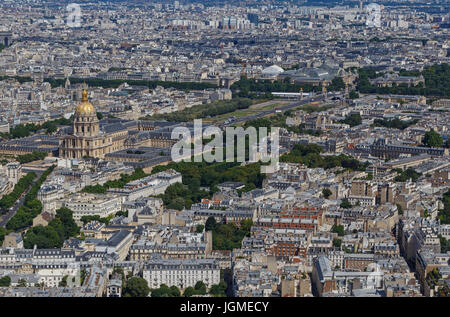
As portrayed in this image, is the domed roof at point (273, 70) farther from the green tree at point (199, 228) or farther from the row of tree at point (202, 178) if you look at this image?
the green tree at point (199, 228)

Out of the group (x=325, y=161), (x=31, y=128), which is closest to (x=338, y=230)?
(x=325, y=161)

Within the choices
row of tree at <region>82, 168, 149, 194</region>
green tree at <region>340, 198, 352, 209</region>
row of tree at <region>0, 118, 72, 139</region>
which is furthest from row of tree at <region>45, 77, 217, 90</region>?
green tree at <region>340, 198, 352, 209</region>

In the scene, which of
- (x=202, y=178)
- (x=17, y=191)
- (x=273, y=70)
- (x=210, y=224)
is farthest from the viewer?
(x=273, y=70)

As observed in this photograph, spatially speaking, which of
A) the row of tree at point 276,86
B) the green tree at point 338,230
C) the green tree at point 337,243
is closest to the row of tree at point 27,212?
the green tree at point 338,230

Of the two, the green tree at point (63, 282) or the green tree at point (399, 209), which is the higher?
the green tree at point (63, 282)

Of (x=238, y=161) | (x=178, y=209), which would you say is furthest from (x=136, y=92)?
(x=178, y=209)

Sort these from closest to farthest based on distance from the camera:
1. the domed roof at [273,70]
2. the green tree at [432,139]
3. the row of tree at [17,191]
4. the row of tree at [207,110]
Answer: the row of tree at [17,191]
the green tree at [432,139]
the row of tree at [207,110]
the domed roof at [273,70]

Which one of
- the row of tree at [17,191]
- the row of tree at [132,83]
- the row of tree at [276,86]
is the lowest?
the row of tree at [132,83]

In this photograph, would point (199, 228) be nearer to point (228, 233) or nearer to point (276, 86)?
point (228, 233)
